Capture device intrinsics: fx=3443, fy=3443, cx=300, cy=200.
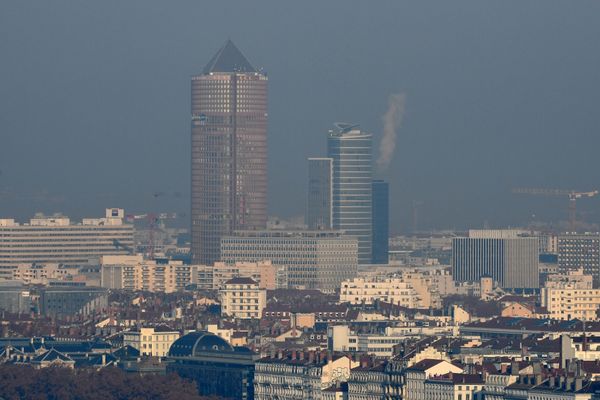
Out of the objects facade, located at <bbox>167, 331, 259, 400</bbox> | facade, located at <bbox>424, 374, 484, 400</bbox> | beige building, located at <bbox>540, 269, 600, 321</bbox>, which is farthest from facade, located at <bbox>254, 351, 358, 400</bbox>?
beige building, located at <bbox>540, 269, 600, 321</bbox>

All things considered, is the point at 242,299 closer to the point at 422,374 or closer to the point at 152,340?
the point at 152,340

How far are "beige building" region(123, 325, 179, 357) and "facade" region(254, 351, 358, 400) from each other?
2101 centimetres

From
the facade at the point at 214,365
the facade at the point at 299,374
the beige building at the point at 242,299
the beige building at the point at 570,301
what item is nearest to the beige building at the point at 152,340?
the facade at the point at 214,365

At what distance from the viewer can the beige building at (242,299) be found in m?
192

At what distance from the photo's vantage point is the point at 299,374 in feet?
418

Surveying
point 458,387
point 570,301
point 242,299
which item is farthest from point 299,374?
point 242,299

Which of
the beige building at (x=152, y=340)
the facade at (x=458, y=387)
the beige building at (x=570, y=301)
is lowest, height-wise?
the facade at (x=458, y=387)

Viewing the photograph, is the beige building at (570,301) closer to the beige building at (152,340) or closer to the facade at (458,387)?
the beige building at (152,340)

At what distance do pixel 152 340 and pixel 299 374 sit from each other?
28.2 m

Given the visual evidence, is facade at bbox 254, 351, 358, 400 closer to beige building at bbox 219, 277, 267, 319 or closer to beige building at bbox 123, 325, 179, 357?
beige building at bbox 123, 325, 179, 357

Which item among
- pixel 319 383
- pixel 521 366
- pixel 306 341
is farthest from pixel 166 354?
pixel 521 366

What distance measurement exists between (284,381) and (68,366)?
55.0ft

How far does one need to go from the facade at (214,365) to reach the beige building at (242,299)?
4353cm

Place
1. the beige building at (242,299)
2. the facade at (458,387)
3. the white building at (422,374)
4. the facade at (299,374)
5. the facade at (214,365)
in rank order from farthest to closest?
the beige building at (242,299) → the facade at (214,365) → the facade at (299,374) → the white building at (422,374) → the facade at (458,387)
